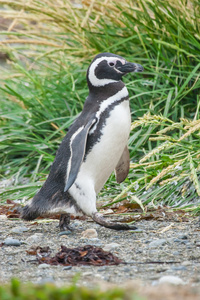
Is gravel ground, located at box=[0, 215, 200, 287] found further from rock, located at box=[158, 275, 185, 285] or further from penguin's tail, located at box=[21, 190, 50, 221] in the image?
penguin's tail, located at box=[21, 190, 50, 221]

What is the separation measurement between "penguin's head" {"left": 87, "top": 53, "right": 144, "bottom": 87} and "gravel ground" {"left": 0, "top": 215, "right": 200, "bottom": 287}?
0.99 metres

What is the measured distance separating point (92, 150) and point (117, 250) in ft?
2.43

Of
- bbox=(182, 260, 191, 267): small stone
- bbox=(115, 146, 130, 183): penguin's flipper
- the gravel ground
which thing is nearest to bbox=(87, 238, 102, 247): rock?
the gravel ground

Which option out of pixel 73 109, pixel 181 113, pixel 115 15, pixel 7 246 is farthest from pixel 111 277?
pixel 115 15

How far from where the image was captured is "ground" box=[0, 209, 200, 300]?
2426mm

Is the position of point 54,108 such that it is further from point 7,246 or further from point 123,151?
point 7,246

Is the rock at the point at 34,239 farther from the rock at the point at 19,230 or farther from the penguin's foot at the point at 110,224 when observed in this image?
the penguin's foot at the point at 110,224

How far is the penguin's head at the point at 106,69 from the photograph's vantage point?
3.71 metres

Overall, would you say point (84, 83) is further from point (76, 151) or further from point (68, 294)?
point (68, 294)

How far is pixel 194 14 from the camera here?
5.05 meters

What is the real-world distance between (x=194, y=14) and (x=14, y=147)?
2176 mm

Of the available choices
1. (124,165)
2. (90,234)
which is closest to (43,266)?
(90,234)

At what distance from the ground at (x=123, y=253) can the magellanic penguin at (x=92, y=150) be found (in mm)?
153

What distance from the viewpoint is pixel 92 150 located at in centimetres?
357
